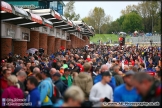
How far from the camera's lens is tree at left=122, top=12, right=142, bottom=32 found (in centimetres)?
12960

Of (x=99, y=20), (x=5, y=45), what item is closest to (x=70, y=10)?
(x=99, y=20)

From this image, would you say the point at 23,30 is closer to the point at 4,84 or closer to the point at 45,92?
the point at 4,84

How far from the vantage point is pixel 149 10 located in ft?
397

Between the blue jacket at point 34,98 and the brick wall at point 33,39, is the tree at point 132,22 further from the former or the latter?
the blue jacket at point 34,98

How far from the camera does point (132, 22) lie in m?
131

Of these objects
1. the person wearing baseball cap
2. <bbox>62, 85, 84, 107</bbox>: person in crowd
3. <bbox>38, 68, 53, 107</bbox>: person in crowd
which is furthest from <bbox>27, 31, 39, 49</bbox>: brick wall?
<bbox>62, 85, 84, 107</bbox>: person in crowd

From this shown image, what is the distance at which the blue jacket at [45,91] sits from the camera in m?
7.98

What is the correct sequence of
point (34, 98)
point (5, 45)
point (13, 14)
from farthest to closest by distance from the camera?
point (5, 45), point (13, 14), point (34, 98)

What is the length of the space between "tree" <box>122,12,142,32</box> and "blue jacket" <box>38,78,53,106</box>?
12279 centimetres

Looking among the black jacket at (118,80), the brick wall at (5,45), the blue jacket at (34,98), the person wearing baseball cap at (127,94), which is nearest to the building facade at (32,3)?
the brick wall at (5,45)

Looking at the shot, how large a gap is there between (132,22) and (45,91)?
124728mm

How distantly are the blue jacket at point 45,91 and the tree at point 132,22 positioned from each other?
403 feet

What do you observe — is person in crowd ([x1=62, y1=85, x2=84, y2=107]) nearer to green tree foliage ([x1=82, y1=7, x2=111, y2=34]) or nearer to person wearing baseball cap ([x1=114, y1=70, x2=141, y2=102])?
person wearing baseball cap ([x1=114, y1=70, x2=141, y2=102])

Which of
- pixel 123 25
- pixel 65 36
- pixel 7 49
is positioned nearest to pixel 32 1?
pixel 65 36
